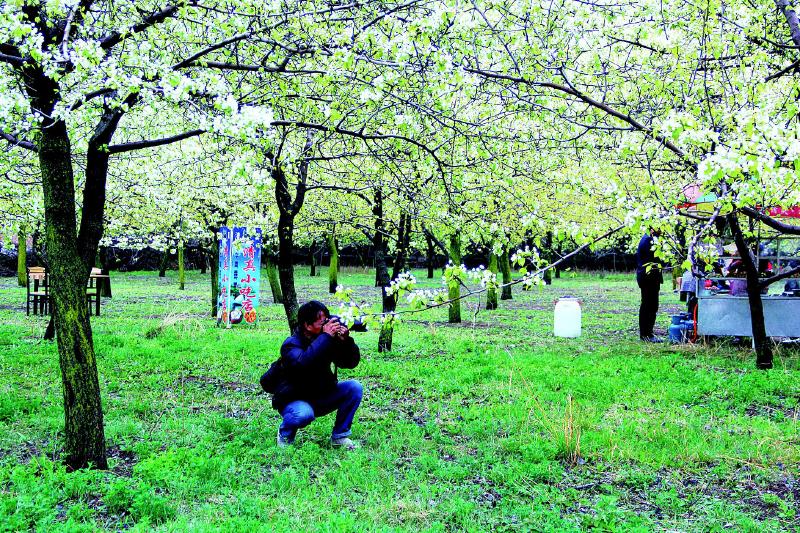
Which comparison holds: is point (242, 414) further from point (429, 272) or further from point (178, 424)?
point (429, 272)

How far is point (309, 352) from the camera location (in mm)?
5363

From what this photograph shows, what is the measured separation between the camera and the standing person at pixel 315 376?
5371mm

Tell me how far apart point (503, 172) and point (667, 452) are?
3.91 m

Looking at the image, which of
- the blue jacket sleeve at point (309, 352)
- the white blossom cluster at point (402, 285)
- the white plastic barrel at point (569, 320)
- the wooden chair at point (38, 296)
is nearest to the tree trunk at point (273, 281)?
the wooden chair at point (38, 296)

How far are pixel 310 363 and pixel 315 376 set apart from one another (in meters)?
0.38

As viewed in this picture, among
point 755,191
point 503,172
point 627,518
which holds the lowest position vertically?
point 627,518

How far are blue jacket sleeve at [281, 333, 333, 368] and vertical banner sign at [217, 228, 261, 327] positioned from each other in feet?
32.3

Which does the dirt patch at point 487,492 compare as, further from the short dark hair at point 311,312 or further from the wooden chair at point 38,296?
the wooden chair at point 38,296

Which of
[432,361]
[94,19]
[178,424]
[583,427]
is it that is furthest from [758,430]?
[94,19]

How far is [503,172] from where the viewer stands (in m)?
8.00

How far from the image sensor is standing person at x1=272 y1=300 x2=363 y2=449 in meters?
5.37

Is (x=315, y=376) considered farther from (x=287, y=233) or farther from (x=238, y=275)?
(x=238, y=275)

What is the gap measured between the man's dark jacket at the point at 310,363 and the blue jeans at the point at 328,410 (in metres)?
0.07

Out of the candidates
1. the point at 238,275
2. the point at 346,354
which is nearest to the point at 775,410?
the point at 346,354
